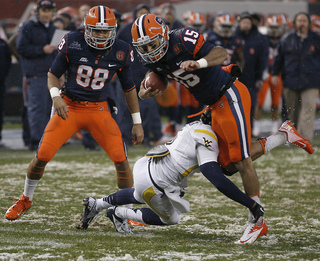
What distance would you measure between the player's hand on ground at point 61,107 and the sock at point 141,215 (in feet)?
2.79

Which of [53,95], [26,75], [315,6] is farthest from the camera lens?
[315,6]

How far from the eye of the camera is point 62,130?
487 centimetres

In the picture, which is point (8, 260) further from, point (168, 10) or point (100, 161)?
point (168, 10)

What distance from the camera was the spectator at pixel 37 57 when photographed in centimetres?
844

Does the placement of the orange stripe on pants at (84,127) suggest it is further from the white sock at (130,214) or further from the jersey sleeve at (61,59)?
the white sock at (130,214)

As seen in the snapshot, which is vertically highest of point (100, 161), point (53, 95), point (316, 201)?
→ point (53, 95)

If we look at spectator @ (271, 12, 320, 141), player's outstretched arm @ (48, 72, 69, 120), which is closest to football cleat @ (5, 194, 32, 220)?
player's outstretched arm @ (48, 72, 69, 120)

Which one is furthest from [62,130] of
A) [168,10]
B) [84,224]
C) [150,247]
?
[168,10]

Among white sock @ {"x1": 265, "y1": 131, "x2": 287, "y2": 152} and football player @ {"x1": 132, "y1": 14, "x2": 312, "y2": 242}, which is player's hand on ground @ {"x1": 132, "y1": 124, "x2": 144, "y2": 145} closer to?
football player @ {"x1": 132, "y1": 14, "x2": 312, "y2": 242}

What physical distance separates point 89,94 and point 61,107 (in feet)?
1.41

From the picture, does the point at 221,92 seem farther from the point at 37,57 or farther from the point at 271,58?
the point at 271,58

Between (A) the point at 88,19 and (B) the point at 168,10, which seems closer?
(A) the point at 88,19

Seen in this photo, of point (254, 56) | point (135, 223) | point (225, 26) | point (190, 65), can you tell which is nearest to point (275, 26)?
point (254, 56)

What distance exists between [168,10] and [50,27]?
215 cm
